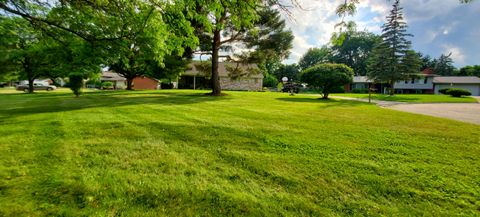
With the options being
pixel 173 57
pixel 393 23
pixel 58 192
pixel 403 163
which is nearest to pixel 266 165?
pixel 403 163

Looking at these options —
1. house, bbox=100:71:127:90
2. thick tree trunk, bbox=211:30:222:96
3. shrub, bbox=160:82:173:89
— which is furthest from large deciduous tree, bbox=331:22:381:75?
thick tree trunk, bbox=211:30:222:96

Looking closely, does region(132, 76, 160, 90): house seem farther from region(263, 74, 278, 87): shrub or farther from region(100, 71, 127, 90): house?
region(263, 74, 278, 87): shrub

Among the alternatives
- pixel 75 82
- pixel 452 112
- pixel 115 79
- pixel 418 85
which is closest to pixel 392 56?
pixel 418 85

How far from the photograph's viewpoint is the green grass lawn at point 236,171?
294cm

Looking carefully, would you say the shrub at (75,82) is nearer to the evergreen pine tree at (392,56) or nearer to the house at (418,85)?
the evergreen pine tree at (392,56)

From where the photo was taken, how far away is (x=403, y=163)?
415 centimetres

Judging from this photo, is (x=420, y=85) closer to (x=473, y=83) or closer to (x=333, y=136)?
(x=473, y=83)

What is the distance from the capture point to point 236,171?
387 cm

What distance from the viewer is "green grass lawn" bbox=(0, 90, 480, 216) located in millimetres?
2943

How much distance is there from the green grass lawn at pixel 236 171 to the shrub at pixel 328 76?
1314cm

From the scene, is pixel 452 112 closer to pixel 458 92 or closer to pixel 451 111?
pixel 451 111

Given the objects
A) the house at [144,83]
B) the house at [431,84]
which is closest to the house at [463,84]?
the house at [431,84]

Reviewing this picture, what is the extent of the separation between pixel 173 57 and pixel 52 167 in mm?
19526

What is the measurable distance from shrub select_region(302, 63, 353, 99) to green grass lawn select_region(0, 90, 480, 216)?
13137mm
